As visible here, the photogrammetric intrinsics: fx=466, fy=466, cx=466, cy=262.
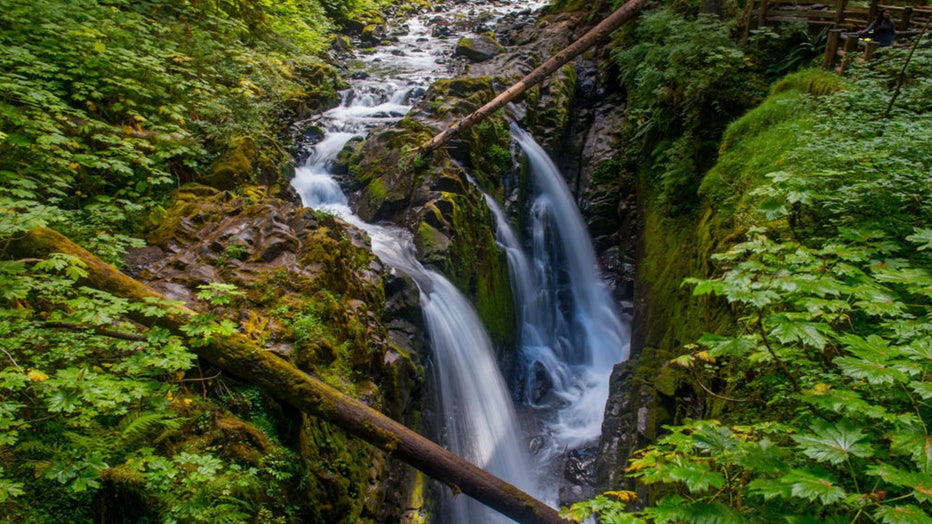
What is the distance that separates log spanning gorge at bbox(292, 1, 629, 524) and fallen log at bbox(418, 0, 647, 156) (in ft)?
4.00

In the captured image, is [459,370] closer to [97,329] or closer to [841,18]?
[97,329]

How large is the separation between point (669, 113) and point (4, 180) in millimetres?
9810

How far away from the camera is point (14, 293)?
2.49 metres

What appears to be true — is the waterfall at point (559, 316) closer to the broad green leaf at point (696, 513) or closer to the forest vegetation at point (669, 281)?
the forest vegetation at point (669, 281)

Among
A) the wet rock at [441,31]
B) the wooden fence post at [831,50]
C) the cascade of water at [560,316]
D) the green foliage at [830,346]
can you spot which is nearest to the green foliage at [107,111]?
the green foliage at [830,346]

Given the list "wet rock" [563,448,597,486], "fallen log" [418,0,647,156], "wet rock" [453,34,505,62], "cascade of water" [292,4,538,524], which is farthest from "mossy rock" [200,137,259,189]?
"wet rock" [453,34,505,62]

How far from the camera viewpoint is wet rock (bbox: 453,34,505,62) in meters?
15.9

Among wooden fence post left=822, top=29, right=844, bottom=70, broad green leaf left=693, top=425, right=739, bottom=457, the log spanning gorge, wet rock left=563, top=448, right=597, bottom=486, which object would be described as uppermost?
wooden fence post left=822, top=29, right=844, bottom=70

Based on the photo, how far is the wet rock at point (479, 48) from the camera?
15945 millimetres

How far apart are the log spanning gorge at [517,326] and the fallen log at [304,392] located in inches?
97.2

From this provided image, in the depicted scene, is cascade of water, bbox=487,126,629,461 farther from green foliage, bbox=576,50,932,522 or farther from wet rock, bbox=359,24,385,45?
wet rock, bbox=359,24,385,45

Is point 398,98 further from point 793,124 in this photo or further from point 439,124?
point 793,124

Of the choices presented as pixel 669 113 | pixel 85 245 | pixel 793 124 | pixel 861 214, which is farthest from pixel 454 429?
pixel 669 113

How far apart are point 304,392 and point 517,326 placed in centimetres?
697
